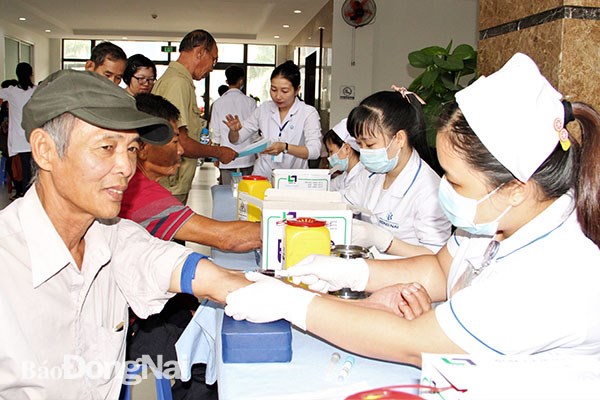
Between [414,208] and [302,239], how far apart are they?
0.89 meters

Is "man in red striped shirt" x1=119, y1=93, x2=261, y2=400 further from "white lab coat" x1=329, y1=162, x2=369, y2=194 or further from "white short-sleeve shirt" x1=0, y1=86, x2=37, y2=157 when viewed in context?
"white short-sleeve shirt" x1=0, y1=86, x2=37, y2=157

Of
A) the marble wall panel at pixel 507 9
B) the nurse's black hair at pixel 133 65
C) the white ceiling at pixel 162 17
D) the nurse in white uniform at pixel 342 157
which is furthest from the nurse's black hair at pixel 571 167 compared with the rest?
the white ceiling at pixel 162 17

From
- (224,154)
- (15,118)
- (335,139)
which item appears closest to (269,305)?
(224,154)

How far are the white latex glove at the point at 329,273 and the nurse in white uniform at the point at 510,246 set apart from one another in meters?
0.22

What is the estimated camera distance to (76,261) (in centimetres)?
133

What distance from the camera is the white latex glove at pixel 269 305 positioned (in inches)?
48.1

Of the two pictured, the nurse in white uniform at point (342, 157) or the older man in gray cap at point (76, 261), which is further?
the nurse in white uniform at point (342, 157)

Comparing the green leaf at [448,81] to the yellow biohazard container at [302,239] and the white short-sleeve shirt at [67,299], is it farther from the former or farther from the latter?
the white short-sleeve shirt at [67,299]

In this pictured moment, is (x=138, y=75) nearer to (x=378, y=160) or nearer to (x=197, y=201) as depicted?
(x=378, y=160)

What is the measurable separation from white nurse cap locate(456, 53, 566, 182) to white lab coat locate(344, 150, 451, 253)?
105 cm

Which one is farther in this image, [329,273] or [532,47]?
[532,47]

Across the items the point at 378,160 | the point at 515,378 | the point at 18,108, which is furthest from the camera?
the point at 18,108

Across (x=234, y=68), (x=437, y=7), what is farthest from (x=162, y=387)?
→ (x=437, y=7)

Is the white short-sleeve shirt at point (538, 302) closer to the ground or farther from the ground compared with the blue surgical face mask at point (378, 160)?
closer to the ground
